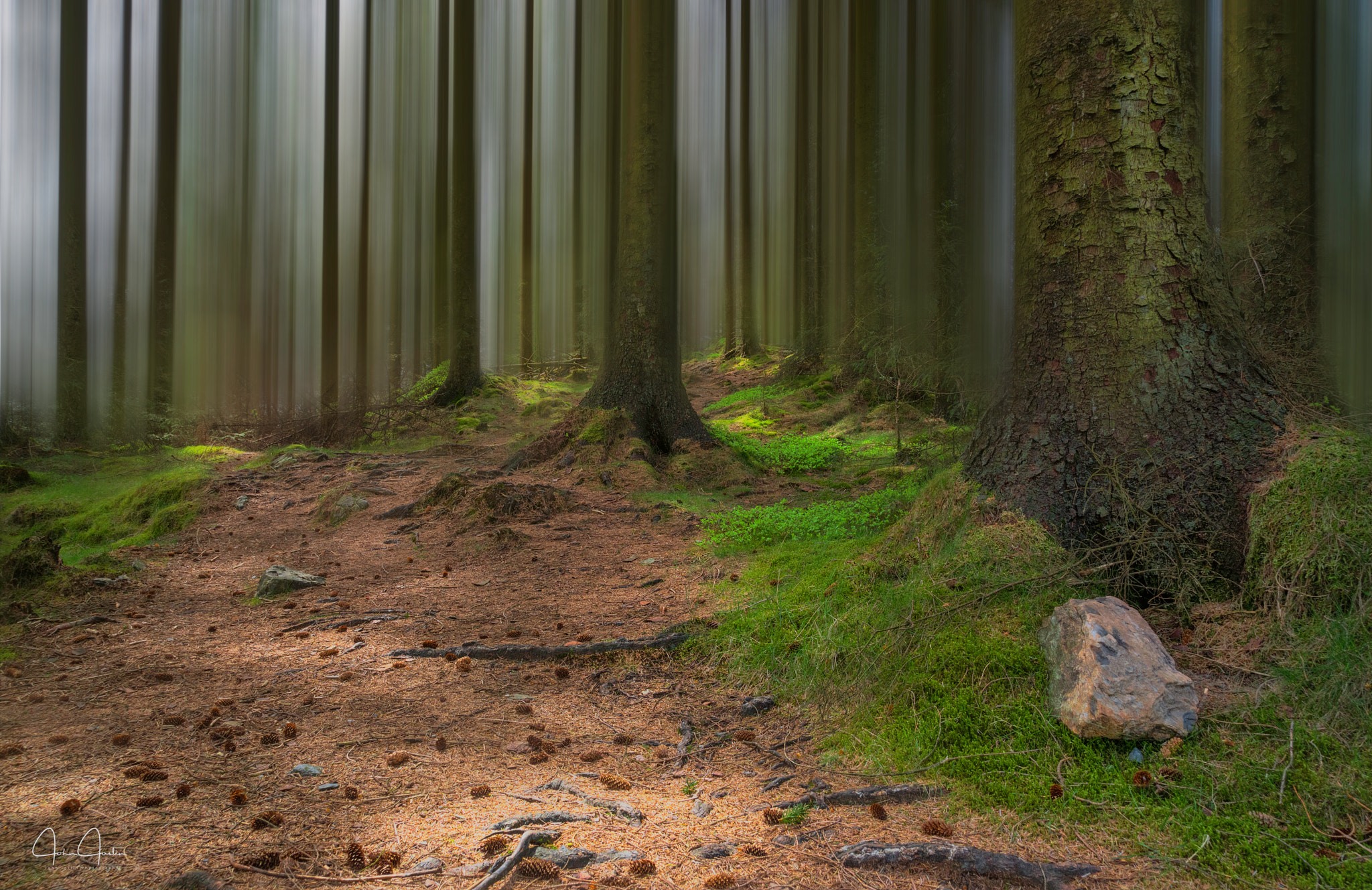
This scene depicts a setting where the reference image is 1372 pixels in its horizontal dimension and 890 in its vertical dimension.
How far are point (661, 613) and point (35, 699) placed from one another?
3213mm

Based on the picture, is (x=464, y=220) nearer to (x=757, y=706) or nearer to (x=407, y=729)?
(x=407, y=729)

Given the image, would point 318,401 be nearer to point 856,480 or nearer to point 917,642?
point 856,480

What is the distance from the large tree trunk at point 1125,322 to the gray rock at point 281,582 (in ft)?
16.7

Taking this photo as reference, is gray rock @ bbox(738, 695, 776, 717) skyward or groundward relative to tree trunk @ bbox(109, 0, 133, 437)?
groundward

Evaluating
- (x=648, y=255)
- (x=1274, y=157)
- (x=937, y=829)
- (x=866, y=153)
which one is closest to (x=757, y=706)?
(x=937, y=829)

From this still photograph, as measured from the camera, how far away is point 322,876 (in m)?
2.07

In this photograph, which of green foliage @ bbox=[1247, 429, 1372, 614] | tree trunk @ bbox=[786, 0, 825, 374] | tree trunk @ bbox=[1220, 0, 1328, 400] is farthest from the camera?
tree trunk @ bbox=[786, 0, 825, 374]

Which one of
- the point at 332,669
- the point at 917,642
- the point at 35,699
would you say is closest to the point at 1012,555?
the point at 917,642

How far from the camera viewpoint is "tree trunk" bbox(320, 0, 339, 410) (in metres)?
14.7

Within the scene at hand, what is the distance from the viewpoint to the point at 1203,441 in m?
3.26

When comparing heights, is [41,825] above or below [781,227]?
below

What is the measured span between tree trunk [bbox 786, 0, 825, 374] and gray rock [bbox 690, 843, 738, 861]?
52.8ft

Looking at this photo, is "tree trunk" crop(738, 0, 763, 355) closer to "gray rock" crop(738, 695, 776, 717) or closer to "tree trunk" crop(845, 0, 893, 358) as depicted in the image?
"tree trunk" crop(845, 0, 893, 358)
